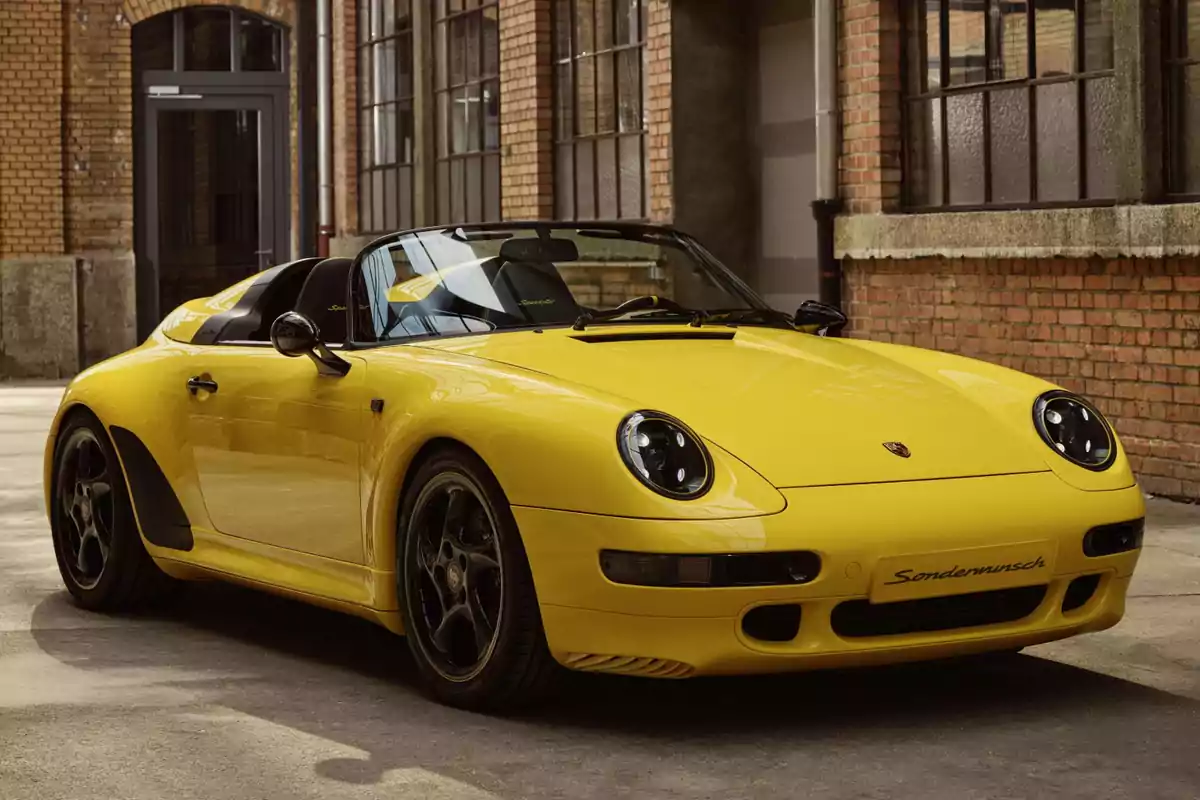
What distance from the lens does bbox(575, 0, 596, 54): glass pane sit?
1564 cm

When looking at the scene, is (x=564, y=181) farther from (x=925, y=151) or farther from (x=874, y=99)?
(x=925, y=151)

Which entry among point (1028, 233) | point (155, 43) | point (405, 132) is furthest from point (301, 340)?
point (155, 43)

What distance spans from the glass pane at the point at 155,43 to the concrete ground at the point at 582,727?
55.2 ft

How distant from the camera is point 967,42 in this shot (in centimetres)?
1146

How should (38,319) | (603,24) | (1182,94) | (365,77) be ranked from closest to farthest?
(1182,94) < (603,24) < (365,77) < (38,319)

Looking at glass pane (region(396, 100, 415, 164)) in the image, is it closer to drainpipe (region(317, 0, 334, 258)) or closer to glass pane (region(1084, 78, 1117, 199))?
drainpipe (region(317, 0, 334, 258))

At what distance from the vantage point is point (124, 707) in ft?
18.5

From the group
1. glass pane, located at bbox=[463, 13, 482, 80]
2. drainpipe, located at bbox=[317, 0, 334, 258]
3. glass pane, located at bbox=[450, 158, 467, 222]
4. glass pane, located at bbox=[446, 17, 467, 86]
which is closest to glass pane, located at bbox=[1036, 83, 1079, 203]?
glass pane, located at bbox=[463, 13, 482, 80]

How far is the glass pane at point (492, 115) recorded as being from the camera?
17422 millimetres

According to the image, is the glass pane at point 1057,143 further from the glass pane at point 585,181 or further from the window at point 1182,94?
the glass pane at point 585,181

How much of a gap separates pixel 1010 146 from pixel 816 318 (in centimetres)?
476

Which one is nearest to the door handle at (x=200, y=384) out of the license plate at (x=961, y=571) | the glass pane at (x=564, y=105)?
the license plate at (x=961, y=571)

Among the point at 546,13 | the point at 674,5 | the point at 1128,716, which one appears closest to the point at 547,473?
the point at 1128,716

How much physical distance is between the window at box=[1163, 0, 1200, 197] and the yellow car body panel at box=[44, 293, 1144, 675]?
4.26 m
